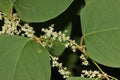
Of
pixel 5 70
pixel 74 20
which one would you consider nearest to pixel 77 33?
pixel 74 20

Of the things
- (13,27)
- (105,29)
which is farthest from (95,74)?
(13,27)

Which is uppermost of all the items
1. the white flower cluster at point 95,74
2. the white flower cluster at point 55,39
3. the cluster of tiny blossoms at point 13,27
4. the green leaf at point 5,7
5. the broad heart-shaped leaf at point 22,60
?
the green leaf at point 5,7

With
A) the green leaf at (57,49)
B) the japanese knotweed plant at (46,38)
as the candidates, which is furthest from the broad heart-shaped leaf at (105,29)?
the green leaf at (57,49)

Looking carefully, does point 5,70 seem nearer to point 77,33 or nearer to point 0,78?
point 0,78

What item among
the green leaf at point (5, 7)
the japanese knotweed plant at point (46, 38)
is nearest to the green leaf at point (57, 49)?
the japanese knotweed plant at point (46, 38)

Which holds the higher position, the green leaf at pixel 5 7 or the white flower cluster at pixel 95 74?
the green leaf at pixel 5 7

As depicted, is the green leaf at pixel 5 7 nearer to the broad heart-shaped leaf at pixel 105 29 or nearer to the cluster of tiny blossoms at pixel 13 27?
the cluster of tiny blossoms at pixel 13 27

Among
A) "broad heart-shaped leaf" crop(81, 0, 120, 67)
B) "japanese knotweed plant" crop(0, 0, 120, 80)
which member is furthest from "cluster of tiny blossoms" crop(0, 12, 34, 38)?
"broad heart-shaped leaf" crop(81, 0, 120, 67)

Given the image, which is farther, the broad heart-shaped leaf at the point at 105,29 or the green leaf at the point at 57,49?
the green leaf at the point at 57,49
